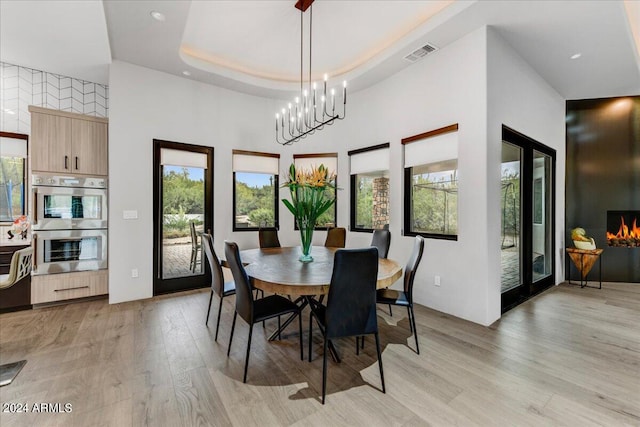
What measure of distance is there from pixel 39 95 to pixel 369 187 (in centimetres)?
496

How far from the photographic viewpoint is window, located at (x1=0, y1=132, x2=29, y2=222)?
368cm

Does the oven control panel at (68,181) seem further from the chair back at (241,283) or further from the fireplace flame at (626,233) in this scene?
the fireplace flame at (626,233)

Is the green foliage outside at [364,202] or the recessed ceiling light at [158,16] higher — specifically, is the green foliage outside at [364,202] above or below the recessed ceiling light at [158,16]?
below

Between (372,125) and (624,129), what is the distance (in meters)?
4.39

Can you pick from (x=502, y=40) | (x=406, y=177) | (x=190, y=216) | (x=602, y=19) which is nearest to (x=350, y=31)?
(x=502, y=40)

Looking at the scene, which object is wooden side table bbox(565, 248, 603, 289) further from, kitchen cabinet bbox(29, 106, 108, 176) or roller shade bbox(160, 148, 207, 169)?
kitchen cabinet bbox(29, 106, 108, 176)

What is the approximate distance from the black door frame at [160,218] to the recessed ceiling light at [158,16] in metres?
1.62

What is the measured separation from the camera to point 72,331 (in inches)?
111

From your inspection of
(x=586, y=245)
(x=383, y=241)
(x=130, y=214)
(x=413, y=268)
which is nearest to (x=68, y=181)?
(x=130, y=214)

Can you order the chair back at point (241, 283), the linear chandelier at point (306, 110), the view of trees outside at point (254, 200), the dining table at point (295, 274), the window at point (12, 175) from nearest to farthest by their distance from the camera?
the dining table at point (295, 274)
the chair back at point (241, 283)
the linear chandelier at point (306, 110)
the window at point (12, 175)
the view of trees outside at point (254, 200)

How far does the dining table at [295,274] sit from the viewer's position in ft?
6.13

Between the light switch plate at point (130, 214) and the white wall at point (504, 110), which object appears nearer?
the white wall at point (504, 110)

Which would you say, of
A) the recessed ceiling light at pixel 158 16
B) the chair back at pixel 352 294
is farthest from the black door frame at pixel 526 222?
the recessed ceiling light at pixel 158 16

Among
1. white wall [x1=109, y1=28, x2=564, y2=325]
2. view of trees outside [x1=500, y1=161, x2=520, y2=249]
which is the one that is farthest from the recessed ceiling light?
view of trees outside [x1=500, y1=161, x2=520, y2=249]
